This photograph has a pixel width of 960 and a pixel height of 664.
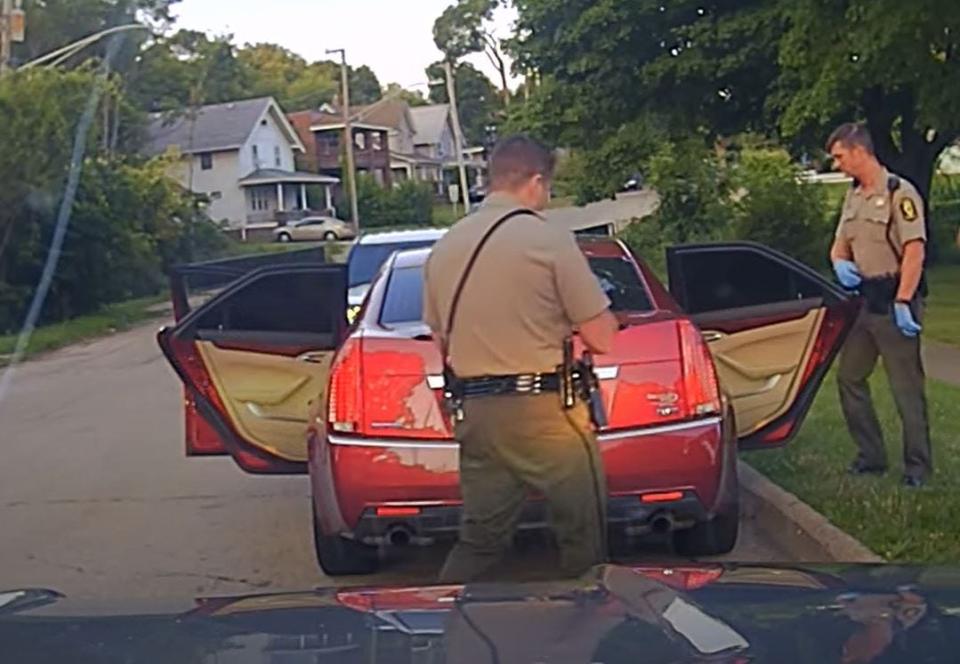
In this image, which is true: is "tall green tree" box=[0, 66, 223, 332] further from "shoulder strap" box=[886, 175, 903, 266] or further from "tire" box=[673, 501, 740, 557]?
"tire" box=[673, 501, 740, 557]

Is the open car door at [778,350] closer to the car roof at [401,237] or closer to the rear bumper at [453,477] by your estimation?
the rear bumper at [453,477]

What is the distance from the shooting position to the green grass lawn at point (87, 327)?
26.9 m

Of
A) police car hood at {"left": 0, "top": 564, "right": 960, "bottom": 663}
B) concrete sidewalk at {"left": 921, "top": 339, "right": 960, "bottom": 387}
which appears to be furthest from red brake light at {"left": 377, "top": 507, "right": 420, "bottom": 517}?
concrete sidewalk at {"left": 921, "top": 339, "right": 960, "bottom": 387}

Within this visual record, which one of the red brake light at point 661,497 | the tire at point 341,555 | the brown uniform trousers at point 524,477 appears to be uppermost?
the brown uniform trousers at point 524,477

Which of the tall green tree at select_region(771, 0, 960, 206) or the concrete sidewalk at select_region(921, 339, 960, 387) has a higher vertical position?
the tall green tree at select_region(771, 0, 960, 206)

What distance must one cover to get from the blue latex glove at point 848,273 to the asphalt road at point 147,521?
1366 mm

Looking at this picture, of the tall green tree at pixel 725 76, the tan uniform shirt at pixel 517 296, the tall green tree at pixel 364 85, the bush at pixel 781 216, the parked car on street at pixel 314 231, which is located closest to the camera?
the tan uniform shirt at pixel 517 296

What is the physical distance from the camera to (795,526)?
761cm

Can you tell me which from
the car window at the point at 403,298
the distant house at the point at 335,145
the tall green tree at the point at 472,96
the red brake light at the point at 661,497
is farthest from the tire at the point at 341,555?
the tall green tree at the point at 472,96

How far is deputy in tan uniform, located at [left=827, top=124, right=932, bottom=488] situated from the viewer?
7949mm

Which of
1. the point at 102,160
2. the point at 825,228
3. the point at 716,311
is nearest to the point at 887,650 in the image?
the point at 716,311

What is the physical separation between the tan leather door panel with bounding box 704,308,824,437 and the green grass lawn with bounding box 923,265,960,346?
1085cm

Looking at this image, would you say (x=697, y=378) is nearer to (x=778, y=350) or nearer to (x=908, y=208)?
(x=778, y=350)

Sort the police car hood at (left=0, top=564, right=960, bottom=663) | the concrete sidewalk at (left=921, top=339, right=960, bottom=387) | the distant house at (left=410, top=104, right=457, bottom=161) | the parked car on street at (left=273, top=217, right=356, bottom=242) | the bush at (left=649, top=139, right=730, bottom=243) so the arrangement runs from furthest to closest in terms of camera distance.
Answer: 1. the distant house at (left=410, top=104, right=457, bottom=161)
2. the parked car on street at (left=273, top=217, right=356, bottom=242)
3. the bush at (left=649, top=139, right=730, bottom=243)
4. the concrete sidewalk at (left=921, top=339, right=960, bottom=387)
5. the police car hood at (left=0, top=564, right=960, bottom=663)
